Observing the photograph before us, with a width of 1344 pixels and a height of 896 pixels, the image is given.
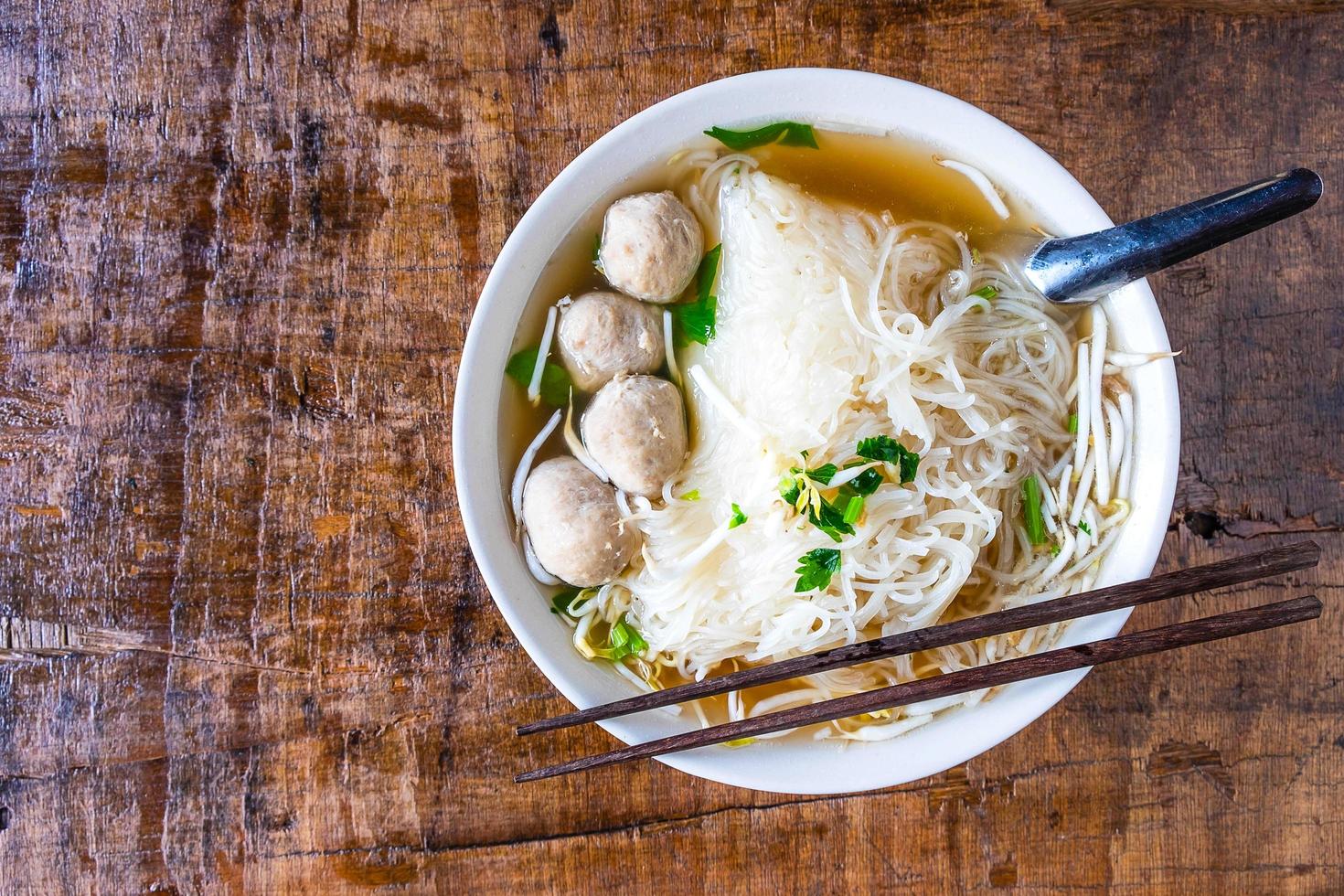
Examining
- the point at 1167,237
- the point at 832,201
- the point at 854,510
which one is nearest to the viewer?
the point at 1167,237

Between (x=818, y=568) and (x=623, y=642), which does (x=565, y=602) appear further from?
(x=818, y=568)

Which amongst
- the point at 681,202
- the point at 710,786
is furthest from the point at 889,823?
the point at 681,202

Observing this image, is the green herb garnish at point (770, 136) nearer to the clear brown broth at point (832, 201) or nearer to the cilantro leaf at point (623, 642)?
the clear brown broth at point (832, 201)

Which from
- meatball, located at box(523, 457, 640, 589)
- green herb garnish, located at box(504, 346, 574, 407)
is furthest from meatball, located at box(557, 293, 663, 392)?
meatball, located at box(523, 457, 640, 589)

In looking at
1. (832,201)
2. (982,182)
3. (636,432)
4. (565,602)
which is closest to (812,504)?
(636,432)

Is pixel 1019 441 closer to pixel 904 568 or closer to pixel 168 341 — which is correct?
pixel 904 568

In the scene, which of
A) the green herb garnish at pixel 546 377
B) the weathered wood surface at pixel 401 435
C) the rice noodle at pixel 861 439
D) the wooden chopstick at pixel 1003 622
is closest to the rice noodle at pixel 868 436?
the rice noodle at pixel 861 439
